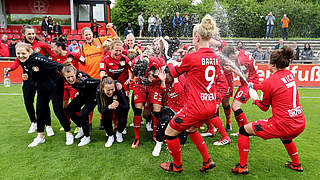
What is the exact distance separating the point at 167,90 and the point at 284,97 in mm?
2099

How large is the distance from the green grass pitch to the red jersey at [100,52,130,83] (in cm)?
138

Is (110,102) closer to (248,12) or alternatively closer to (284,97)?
(284,97)

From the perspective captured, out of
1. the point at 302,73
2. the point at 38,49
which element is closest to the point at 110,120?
the point at 38,49

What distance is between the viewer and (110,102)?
14.5 ft

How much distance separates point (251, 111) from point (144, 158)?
4432mm

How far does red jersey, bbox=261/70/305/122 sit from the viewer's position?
3.02 meters

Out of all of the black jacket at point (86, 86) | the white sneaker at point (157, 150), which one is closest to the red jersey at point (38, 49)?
the black jacket at point (86, 86)

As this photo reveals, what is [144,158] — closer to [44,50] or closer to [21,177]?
[21,177]

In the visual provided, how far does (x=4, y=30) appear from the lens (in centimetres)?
1861

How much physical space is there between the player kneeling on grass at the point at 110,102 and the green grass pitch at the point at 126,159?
40 centimetres

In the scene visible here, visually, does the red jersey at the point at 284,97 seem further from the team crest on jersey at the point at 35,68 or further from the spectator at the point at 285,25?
the spectator at the point at 285,25

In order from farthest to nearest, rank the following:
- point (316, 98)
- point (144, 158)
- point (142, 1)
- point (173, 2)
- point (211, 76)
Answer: point (142, 1) < point (173, 2) < point (316, 98) < point (144, 158) < point (211, 76)

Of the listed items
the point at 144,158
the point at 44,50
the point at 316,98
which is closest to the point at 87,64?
the point at 44,50

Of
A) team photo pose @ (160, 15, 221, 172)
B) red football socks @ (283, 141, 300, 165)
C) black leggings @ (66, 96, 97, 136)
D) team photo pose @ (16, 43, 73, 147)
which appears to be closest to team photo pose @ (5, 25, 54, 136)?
team photo pose @ (16, 43, 73, 147)
